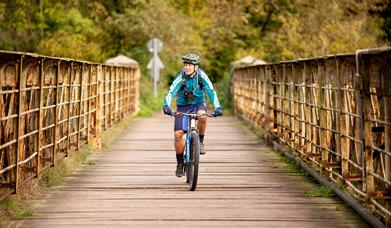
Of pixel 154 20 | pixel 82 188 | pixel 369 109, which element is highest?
pixel 154 20

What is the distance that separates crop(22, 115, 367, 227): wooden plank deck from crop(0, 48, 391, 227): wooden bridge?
1 centimetres

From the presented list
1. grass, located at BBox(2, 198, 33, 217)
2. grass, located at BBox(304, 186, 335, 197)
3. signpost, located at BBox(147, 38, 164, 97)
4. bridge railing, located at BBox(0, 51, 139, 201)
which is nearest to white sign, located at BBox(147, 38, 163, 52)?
signpost, located at BBox(147, 38, 164, 97)

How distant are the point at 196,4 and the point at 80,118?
3716cm

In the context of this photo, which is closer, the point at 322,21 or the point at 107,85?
the point at 107,85

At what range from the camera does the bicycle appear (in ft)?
32.6

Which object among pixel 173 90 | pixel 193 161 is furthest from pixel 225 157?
pixel 193 161

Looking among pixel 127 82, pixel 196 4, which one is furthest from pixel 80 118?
pixel 196 4

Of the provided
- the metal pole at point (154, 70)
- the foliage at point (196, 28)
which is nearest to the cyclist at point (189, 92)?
the foliage at point (196, 28)

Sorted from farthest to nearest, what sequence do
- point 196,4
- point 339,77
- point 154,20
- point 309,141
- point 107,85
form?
point 196,4
point 154,20
point 107,85
point 309,141
point 339,77

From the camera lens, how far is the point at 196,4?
49906mm

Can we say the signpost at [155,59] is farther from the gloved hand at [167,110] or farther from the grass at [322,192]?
the grass at [322,192]

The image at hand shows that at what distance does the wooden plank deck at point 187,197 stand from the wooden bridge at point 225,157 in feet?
0.04

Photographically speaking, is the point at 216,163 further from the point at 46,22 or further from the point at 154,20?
the point at 46,22

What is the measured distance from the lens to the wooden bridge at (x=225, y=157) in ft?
25.6
